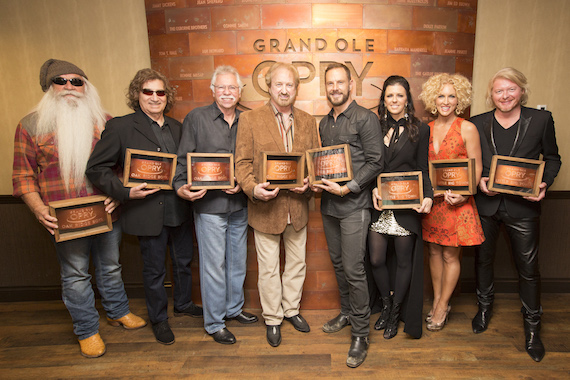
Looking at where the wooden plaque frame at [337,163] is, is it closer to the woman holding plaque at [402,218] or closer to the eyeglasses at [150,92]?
the woman holding plaque at [402,218]

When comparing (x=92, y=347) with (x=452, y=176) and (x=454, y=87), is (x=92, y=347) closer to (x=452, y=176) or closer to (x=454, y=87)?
(x=452, y=176)

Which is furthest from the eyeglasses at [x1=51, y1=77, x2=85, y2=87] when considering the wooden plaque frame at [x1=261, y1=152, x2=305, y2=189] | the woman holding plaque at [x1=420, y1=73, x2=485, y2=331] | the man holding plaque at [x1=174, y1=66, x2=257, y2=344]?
the woman holding plaque at [x1=420, y1=73, x2=485, y2=331]

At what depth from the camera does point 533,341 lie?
6.52ft

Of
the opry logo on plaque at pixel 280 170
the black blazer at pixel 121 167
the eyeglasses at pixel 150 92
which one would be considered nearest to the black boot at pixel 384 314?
the opry logo on plaque at pixel 280 170

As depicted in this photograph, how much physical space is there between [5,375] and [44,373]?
0.24 meters

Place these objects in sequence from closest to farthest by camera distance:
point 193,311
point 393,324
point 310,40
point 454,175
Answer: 1. point 454,175
2. point 393,324
3. point 310,40
4. point 193,311

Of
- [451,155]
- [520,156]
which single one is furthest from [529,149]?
[451,155]

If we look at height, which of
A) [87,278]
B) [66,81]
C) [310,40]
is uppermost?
[310,40]

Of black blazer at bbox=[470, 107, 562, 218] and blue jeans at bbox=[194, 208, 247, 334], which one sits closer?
black blazer at bbox=[470, 107, 562, 218]

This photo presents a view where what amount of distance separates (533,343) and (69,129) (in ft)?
10.5

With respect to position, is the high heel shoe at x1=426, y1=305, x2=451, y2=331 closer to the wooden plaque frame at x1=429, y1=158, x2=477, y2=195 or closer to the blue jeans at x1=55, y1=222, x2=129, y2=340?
the wooden plaque frame at x1=429, y1=158, x2=477, y2=195

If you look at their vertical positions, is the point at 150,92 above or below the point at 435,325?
above

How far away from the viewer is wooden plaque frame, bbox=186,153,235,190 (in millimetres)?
1887

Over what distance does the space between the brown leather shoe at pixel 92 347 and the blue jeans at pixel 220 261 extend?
0.68 m
